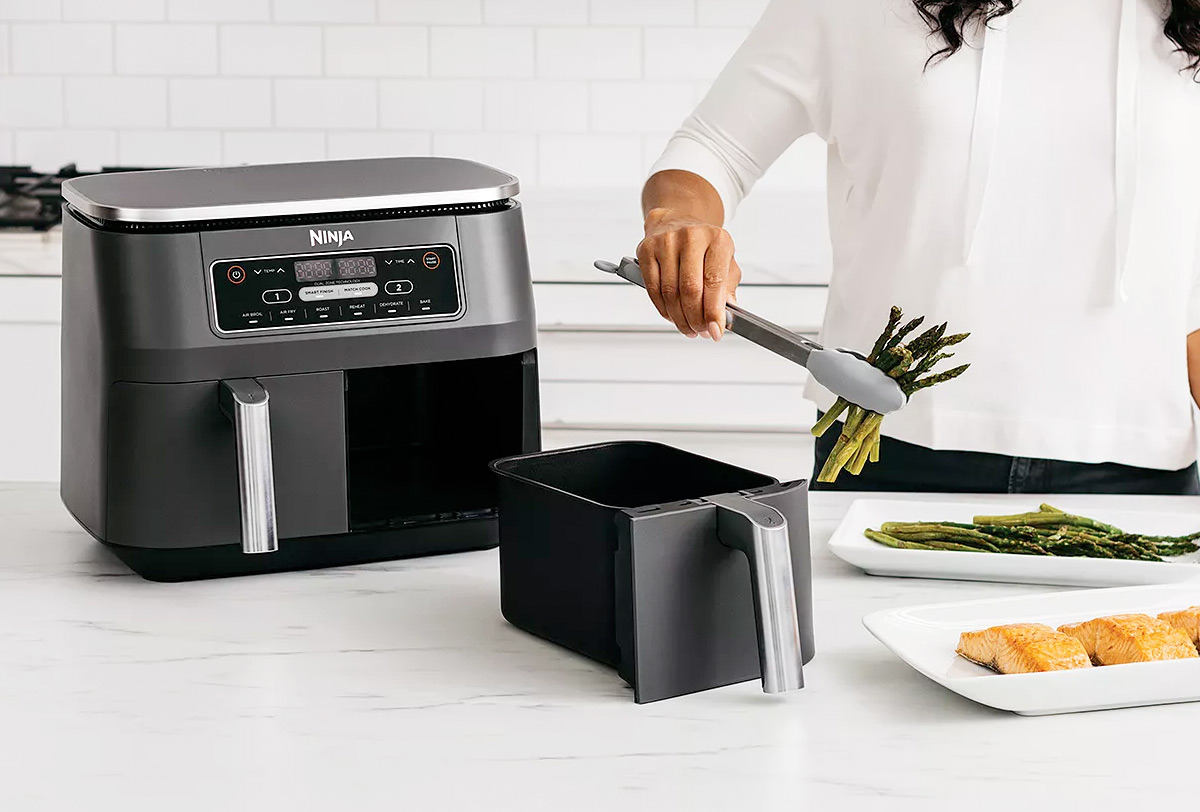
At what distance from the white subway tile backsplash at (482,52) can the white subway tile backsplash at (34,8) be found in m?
0.83

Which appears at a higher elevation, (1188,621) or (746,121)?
(746,121)

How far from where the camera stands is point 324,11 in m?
3.01

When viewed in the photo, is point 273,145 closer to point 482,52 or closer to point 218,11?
point 218,11

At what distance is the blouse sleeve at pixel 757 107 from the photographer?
5.20 feet

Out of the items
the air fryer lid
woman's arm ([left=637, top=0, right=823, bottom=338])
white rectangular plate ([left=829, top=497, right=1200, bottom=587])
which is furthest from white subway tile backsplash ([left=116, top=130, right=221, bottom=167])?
white rectangular plate ([left=829, top=497, right=1200, bottom=587])

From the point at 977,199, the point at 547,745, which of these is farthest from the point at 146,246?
the point at 977,199

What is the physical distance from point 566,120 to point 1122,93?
1.70 meters

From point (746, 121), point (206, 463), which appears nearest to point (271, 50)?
point (746, 121)

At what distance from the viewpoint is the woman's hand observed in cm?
115

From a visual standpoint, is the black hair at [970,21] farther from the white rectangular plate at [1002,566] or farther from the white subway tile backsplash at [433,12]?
the white subway tile backsplash at [433,12]

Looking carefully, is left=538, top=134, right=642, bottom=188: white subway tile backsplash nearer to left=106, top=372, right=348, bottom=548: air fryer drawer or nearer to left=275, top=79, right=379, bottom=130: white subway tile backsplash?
left=275, top=79, right=379, bottom=130: white subway tile backsplash

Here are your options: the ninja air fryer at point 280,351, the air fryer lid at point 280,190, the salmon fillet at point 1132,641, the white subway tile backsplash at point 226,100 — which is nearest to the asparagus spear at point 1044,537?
the salmon fillet at point 1132,641

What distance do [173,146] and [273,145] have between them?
0.73ft

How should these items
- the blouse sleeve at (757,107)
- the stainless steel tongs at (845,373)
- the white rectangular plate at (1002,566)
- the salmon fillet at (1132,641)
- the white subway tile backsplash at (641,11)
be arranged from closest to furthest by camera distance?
the salmon fillet at (1132,641) → the stainless steel tongs at (845,373) → the white rectangular plate at (1002,566) → the blouse sleeve at (757,107) → the white subway tile backsplash at (641,11)
